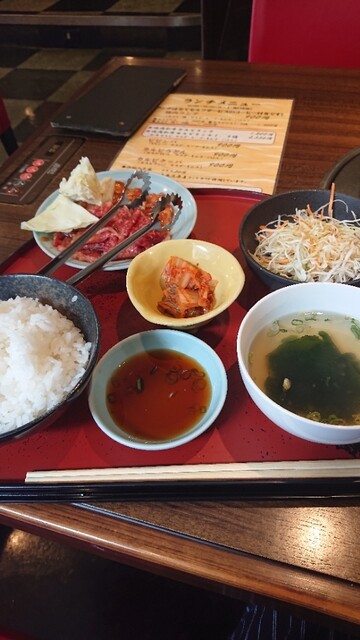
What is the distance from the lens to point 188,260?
1.30 metres

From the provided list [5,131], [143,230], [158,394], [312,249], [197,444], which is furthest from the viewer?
[5,131]

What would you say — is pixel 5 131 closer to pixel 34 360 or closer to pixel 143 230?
pixel 143 230

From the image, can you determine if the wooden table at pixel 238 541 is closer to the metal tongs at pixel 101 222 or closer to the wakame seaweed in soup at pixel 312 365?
the wakame seaweed in soup at pixel 312 365

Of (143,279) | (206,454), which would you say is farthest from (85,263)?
(206,454)

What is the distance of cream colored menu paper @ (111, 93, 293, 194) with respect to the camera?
1.72 meters

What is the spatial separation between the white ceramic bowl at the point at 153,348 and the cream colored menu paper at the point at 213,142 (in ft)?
2.35

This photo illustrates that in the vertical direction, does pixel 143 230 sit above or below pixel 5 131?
above

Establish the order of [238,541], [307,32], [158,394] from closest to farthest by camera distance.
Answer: [238,541], [158,394], [307,32]

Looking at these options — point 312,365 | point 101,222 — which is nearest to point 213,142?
point 101,222

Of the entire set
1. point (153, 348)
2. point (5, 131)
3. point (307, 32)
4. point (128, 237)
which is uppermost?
point (307, 32)

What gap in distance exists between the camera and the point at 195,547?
33.0 inches

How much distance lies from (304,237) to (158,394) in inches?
22.3

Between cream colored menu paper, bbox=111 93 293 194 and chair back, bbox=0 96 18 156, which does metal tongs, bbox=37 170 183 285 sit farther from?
chair back, bbox=0 96 18 156

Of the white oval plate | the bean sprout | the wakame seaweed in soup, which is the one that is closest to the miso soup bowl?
the wakame seaweed in soup
